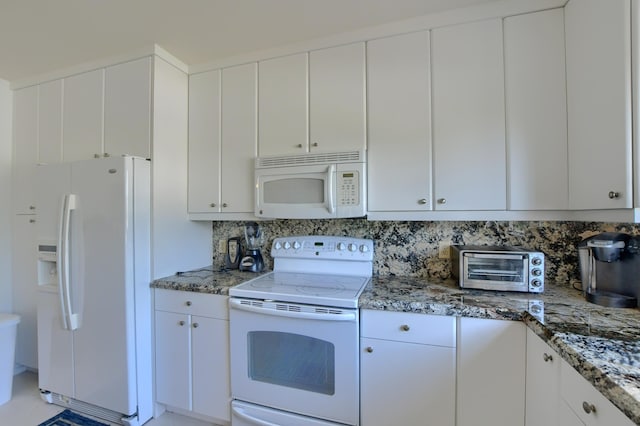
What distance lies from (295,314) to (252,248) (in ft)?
3.04

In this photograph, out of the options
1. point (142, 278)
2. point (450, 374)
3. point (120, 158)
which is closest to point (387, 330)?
point (450, 374)

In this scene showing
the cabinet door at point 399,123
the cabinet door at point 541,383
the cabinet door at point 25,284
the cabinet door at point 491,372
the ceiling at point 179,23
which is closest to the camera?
the cabinet door at point 541,383

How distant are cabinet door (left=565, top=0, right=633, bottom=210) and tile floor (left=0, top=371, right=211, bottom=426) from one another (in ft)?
8.27

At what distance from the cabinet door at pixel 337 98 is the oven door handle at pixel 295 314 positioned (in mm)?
989

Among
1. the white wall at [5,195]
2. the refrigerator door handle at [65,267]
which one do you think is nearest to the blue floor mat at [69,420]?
the refrigerator door handle at [65,267]

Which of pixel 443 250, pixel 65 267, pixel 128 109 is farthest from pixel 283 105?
pixel 65 267

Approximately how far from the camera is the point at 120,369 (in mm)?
1809

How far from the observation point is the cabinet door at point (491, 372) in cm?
127

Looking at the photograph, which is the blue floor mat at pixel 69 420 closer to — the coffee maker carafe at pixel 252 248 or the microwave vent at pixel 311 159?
the coffee maker carafe at pixel 252 248

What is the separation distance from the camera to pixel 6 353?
211cm

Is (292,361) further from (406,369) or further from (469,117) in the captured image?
(469,117)

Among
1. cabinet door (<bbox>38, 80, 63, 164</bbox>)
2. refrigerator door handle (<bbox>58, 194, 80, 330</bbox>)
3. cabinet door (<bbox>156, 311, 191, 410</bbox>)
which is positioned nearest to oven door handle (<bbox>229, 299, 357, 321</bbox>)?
cabinet door (<bbox>156, 311, 191, 410</bbox>)

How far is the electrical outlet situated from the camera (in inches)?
75.5

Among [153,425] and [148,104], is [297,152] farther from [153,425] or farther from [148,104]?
[153,425]
